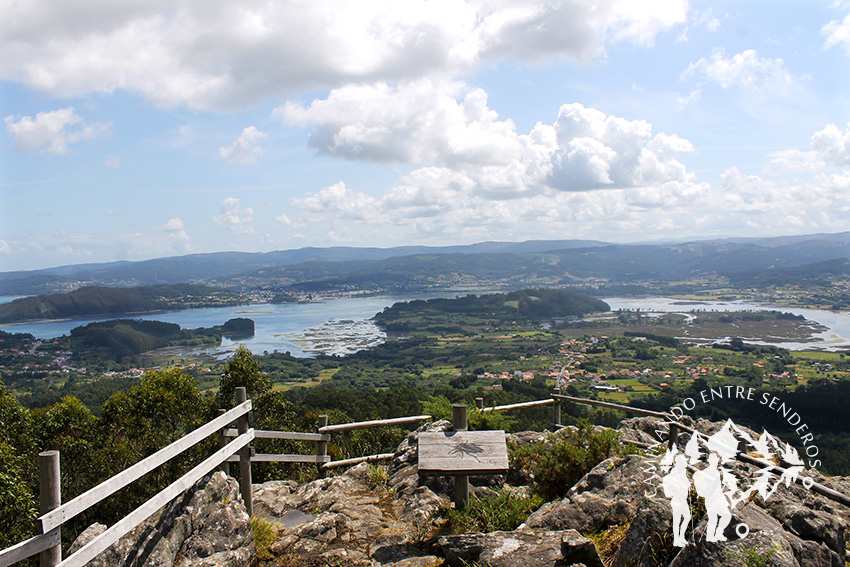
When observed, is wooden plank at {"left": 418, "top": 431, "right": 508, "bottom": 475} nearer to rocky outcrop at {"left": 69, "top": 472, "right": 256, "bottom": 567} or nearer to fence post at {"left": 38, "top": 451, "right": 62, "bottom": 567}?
rocky outcrop at {"left": 69, "top": 472, "right": 256, "bottom": 567}

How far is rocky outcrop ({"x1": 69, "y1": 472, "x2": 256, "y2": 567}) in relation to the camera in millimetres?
Result: 4184

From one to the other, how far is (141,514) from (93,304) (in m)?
177

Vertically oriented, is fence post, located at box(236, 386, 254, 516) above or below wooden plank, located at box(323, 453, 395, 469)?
above

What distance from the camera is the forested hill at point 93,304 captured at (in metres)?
148

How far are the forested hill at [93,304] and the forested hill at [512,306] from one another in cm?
7208

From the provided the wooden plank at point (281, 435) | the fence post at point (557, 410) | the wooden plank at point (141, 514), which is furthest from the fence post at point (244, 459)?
the fence post at point (557, 410)

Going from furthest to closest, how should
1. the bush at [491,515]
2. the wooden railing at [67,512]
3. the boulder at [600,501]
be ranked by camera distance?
the bush at [491,515], the boulder at [600,501], the wooden railing at [67,512]

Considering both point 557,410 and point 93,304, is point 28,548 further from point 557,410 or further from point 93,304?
point 93,304

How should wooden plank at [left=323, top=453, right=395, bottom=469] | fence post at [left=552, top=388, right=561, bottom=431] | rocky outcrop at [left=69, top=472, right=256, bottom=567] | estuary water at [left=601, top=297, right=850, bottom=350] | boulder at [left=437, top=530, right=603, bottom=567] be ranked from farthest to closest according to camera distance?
1. estuary water at [left=601, top=297, right=850, bottom=350]
2. fence post at [left=552, top=388, right=561, bottom=431]
3. wooden plank at [left=323, top=453, right=395, bottom=469]
4. rocky outcrop at [left=69, top=472, right=256, bottom=567]
5. boulder at [left=437, top=530, right=603, bottom=567]

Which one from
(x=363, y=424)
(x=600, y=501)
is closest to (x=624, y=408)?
(x=600, y=501)

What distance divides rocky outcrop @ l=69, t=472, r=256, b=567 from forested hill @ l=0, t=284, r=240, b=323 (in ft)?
557

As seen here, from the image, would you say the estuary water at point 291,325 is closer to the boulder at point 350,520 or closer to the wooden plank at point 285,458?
the wooden plank at point 285,458

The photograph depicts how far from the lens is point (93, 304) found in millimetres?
151250

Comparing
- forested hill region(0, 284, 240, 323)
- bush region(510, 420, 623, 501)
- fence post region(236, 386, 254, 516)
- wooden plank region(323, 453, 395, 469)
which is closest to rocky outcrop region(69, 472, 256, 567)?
fence post region(236, 386, 254, 516)
